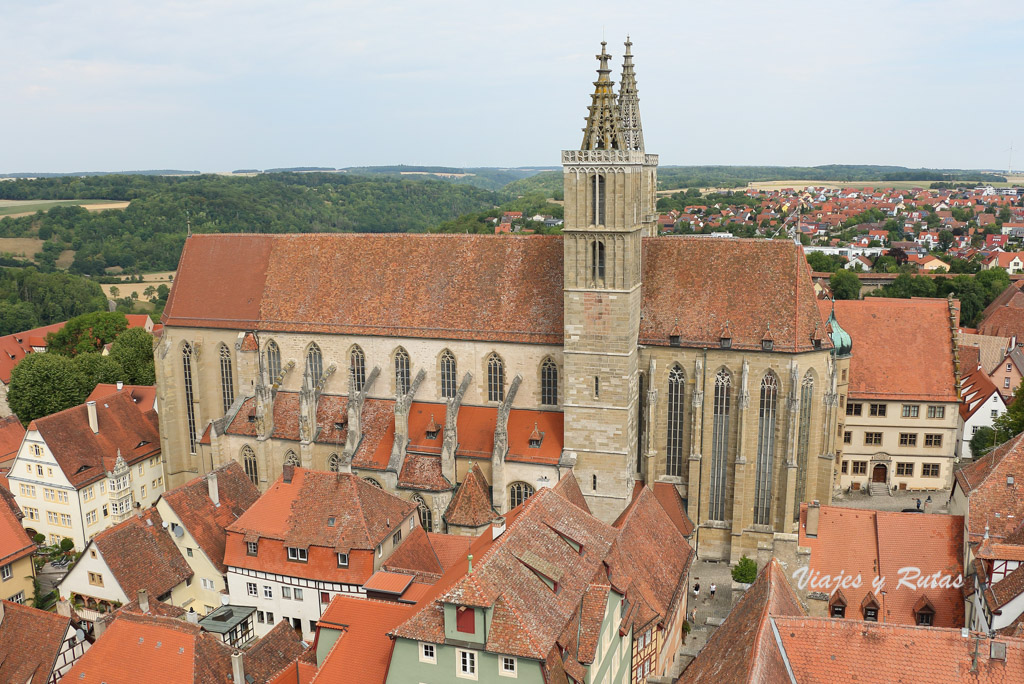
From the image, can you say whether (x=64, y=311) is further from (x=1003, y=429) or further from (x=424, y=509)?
(x=1003, y=429)

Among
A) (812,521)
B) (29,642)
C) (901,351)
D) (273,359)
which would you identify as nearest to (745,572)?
(812,521)

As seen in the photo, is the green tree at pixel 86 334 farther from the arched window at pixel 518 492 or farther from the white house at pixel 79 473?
the arched window at pixel 518 492

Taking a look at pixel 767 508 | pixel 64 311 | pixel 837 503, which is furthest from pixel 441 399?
pixel 64 311

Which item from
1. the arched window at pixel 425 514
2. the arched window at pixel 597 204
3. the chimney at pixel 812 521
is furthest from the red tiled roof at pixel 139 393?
the chimney at pixel 812 521

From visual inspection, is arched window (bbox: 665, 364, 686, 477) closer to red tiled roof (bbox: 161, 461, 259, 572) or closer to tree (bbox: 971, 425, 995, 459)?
red tiled roof (bbox: 161, 461, 259, 572)

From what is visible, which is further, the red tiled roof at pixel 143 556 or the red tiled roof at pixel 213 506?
the red tiled roof at pixel 213 506

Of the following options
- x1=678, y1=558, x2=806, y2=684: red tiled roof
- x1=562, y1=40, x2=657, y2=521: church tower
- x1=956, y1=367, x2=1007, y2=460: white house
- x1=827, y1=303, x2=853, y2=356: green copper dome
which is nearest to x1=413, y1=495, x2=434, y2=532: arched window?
x1=562, y1=40, x2=657, y2=521: church tower
